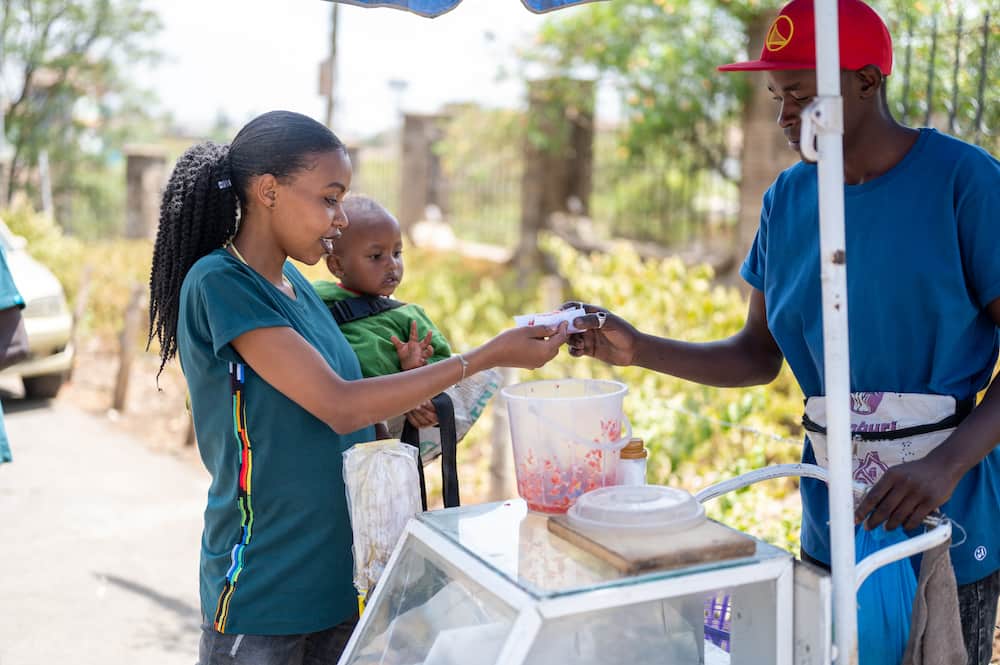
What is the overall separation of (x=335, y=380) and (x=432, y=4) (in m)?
0.93

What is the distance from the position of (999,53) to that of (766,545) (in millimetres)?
3886

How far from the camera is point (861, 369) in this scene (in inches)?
82.4

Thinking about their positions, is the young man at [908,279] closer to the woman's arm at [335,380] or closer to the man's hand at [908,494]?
the man's hand at [908,494]

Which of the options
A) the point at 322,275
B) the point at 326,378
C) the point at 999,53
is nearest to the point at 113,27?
the point at 322,275

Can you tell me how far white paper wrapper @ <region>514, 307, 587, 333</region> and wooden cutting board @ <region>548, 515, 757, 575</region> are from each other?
0.59 m

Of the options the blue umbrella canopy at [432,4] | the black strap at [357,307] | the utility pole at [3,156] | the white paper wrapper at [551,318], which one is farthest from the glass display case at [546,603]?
the utility pole at [3,156]

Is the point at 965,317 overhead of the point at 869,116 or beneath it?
beneath

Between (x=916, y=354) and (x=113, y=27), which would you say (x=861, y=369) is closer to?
(x=916, y=354)

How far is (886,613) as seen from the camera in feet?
6.13

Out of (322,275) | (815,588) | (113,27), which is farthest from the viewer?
(113,27)

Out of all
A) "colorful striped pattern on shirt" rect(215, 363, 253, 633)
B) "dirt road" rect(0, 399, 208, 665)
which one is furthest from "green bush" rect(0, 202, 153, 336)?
"colorful striped pattern on shirt" rect(215, 363, 253, 633)

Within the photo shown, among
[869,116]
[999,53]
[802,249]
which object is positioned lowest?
[802,249]

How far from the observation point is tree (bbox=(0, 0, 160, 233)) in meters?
17.3

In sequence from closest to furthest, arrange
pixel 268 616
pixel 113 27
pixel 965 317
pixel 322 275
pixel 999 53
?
pixel 965 317, pixel 268 616, pixel 999 53, pixel 322 275, pixel 113 27
